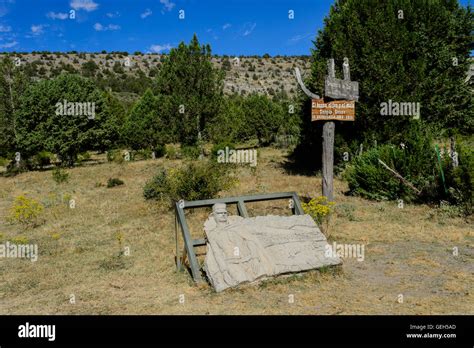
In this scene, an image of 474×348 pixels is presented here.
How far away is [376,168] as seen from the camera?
1449cm

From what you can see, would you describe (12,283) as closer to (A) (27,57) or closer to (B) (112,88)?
(B) (112,88)

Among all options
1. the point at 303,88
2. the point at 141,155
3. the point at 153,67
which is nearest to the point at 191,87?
the point at 141,155

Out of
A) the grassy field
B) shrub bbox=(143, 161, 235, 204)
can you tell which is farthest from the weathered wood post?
shrub bbox=(143, 161, 235, 204)

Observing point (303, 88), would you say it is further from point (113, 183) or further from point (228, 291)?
point (113, 183)

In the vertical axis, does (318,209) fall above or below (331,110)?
below

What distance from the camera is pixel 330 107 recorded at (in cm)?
1145

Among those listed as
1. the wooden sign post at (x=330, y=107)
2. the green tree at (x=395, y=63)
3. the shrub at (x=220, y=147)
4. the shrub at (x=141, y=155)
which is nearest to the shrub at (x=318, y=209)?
the wooden sign post at (x=330, y=107)

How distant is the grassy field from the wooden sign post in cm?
166

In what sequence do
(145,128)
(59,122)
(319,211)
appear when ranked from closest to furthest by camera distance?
1. (319,211)
2. (59,122)
3. (145,128)

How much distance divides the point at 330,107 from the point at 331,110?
94 millimetres

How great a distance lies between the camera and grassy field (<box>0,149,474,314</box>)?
629 centimetres

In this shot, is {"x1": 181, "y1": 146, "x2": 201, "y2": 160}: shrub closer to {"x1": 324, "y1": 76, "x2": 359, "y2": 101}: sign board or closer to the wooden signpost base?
the wooden signpost base

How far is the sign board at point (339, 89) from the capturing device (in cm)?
1120
